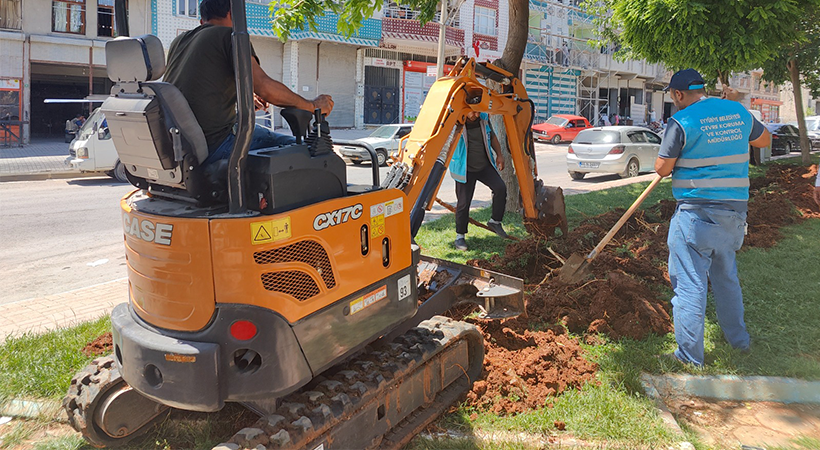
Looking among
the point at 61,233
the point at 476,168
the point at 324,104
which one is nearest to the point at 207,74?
the point at 324,104

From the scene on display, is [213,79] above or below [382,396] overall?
above

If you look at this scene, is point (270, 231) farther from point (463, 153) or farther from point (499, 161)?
point (499, 161)

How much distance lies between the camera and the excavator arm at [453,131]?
15.4 feet

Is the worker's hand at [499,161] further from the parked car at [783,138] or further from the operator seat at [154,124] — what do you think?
the parked car at [783,138]

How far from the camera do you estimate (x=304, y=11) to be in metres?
8.08

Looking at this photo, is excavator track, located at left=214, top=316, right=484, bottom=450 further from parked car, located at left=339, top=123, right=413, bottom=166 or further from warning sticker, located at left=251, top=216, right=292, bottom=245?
parked car, located at left=339, top=123, right=413, bottom=166

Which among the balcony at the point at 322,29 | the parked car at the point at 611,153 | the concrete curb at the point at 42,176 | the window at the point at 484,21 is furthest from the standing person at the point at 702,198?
the window at the point at 484,21

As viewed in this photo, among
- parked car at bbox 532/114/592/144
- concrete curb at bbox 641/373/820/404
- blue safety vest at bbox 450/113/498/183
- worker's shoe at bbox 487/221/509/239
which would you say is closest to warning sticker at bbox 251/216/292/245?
concrete curb at bbox 641/373/820/404

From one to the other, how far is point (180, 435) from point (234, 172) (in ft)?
5.99

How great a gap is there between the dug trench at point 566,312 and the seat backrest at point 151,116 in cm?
235

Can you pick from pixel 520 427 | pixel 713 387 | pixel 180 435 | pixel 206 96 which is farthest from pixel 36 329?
pixel 713 387

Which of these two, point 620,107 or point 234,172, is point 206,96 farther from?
point 620,107

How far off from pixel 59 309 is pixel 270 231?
13.7 ft

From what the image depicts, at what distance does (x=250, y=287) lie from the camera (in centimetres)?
276
